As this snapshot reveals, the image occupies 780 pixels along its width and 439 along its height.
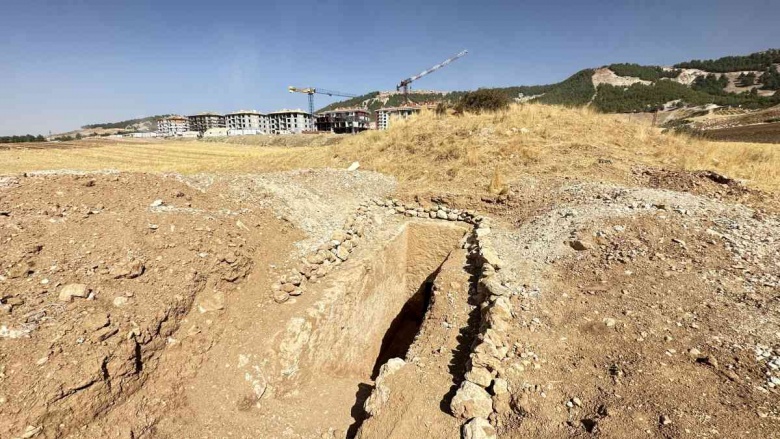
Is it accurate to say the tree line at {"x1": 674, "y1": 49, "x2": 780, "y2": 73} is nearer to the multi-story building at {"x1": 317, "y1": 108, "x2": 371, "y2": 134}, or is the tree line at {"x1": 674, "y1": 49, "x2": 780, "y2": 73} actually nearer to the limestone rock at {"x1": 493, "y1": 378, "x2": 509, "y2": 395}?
the multi-story building at {"x1": 317, "y1": 108, "x2": 371, "y2": 134}

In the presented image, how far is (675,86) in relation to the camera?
193ft

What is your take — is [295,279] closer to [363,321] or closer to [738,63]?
[363,321]

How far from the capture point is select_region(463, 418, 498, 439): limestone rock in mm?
3375

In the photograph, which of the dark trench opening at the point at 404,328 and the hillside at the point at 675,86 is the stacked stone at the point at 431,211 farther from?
the hillside at the point at 675,86

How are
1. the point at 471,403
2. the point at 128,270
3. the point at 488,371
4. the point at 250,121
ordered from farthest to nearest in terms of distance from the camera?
the point at 250,121 → the point at 128,270 → the point at 488,371 → the point at 471,403

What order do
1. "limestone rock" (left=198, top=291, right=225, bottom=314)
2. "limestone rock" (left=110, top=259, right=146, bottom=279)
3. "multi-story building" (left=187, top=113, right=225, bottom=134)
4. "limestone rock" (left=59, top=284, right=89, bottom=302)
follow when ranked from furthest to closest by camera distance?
"multi-story building" (left=187, top=113, right=225, bottom=134), "limestone rock" (left=198, top=291, right=225, bottom=314), "limestone rock" (left=110, top=259, right=146, bottom=279), "limestone rock" (left=59, top=284, right=89, bottom=302)

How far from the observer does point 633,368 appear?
3.72 metres

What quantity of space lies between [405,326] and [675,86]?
241 ft

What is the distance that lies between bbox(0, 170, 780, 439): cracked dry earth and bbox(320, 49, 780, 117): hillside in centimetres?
3705

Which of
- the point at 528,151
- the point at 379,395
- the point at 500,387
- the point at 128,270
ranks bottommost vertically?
the point at 379,395

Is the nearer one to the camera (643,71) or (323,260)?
(323,260)

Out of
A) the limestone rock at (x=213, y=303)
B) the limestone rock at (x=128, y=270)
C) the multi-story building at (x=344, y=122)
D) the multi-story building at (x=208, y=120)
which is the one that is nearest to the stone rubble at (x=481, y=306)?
the limestone rock at (x=213, y=303)

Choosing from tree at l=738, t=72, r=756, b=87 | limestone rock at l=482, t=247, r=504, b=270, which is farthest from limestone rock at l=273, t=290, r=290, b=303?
tree at l=738, t=72, r=756, b=87

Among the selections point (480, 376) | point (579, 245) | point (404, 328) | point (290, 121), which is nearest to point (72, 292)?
point (480, 376)
